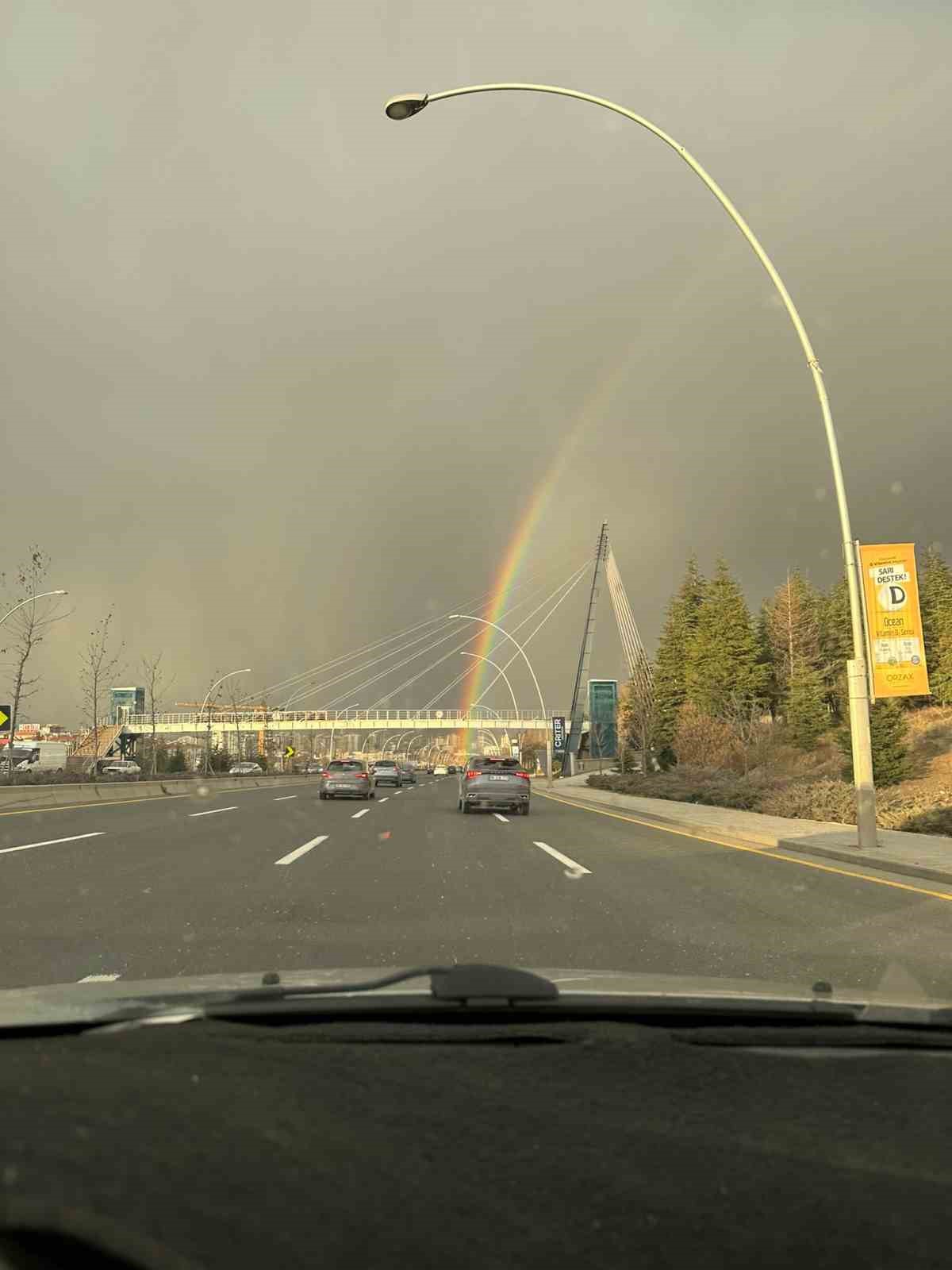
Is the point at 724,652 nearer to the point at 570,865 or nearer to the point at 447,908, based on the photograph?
the point at 570,865

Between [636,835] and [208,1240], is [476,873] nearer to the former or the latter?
[636,835]

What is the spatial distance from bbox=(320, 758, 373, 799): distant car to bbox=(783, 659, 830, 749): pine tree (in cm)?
3564

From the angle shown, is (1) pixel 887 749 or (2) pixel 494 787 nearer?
(2) pixel 494 787

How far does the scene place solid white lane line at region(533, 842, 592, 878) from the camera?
10586 mm

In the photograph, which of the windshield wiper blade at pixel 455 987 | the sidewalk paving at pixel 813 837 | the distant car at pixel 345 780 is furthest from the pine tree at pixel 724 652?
the windshield wiper blade at pixel 455 987

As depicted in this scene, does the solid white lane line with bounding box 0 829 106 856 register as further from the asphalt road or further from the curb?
the curb

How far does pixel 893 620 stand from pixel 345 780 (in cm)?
1984

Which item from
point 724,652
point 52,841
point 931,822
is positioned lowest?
point 931,822

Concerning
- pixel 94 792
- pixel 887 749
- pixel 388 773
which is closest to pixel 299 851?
pixel 94 792

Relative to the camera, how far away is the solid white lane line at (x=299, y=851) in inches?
454

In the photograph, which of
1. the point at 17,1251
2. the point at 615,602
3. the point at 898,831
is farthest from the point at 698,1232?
the point at 615,602

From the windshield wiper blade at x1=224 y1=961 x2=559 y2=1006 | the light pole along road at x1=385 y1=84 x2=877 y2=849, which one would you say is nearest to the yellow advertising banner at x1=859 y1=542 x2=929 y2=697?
the light pole along road at x1=385 y1=84 x2=877 y2=849

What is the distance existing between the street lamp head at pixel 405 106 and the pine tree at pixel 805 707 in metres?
51.5

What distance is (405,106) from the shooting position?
11.2m
